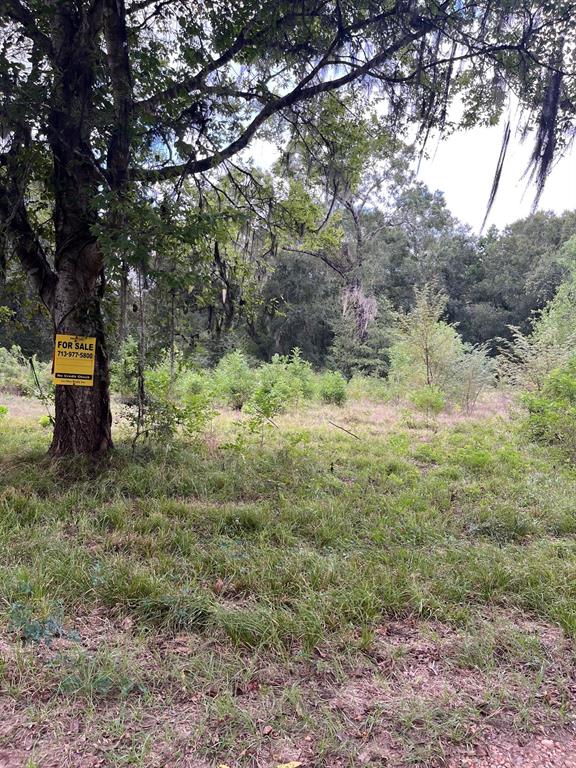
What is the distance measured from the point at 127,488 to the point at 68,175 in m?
2.79

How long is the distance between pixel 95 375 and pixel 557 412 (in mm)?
5705

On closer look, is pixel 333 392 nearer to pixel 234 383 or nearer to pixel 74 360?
pixel 234 383

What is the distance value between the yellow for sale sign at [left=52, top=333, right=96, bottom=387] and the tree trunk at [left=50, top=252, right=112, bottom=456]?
0.27ft

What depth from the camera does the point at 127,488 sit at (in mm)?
3523

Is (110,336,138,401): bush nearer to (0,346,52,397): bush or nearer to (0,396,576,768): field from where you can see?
(0,396,576,768): field

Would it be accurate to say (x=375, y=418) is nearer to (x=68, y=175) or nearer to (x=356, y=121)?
(x=356, y=121)

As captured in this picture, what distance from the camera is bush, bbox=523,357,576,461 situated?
513 centimetres

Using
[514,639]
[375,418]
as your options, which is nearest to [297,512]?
[514,639]

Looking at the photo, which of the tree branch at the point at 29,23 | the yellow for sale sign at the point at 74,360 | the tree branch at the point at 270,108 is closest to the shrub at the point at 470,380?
the tree branch at the point at 270,108

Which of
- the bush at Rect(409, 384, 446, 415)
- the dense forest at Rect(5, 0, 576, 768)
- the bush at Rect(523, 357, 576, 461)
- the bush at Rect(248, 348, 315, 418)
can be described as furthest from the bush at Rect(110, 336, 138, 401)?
the bush at Rect(409, 384, 446, 415)

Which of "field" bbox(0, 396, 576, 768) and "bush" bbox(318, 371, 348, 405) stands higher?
"bush" bbox(318, 371, 348, 405)

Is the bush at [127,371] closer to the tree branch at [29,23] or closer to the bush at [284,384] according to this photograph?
the bush at [284,384]

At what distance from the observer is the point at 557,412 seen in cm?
554

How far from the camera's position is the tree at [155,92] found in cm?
307
